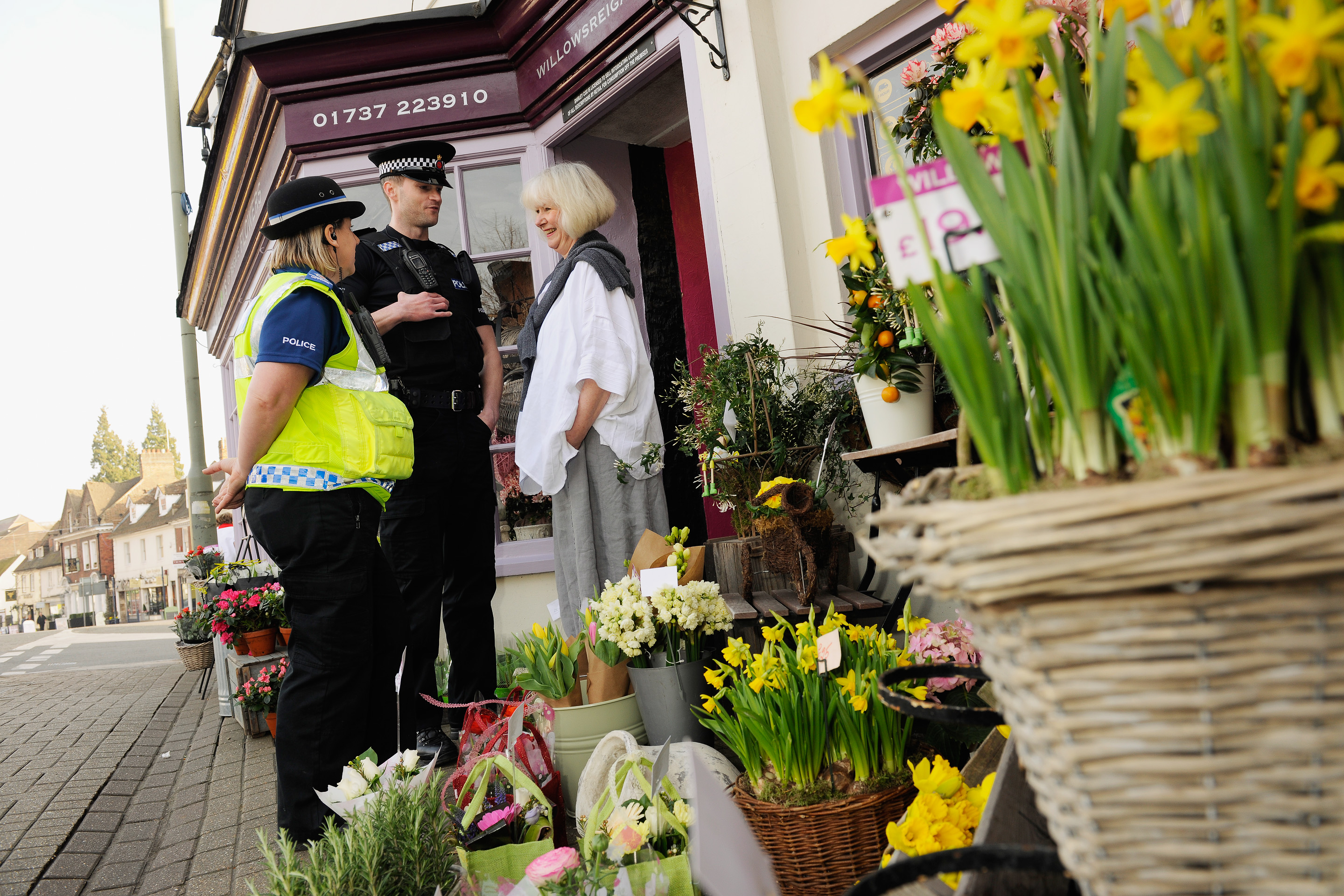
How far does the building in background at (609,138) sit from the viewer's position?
3.51m

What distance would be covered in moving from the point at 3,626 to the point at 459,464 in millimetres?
81812

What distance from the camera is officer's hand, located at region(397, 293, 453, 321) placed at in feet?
9.69

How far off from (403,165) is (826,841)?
271 cm

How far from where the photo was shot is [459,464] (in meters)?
2.97

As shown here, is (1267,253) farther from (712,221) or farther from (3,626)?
(3,626)

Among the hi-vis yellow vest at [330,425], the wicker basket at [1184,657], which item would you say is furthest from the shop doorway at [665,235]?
the wicker basket at [1184,657]

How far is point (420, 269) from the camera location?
121 inches

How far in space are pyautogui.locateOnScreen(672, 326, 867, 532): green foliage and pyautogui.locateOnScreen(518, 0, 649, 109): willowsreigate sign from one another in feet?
6.34

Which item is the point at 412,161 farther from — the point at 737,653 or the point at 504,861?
the point at 504,861

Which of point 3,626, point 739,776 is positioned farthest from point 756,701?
point 3,626

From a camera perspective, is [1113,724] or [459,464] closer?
[1113,724]

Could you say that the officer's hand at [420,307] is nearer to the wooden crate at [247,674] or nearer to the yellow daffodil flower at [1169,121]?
the wooden crate at [247,674]

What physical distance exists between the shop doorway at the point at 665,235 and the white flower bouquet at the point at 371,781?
298cm

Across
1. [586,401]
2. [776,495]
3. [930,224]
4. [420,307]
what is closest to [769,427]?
[776,495]
